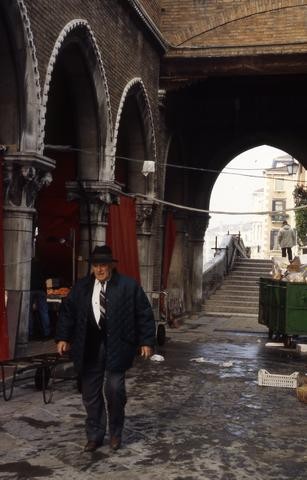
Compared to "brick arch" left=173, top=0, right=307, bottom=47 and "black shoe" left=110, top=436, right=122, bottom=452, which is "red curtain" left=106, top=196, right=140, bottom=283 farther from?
"black shoe" left=110, top=436, right=122, bottom=452

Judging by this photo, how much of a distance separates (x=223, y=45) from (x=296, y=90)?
5.03 metres

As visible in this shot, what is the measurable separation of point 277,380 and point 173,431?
9.90ft

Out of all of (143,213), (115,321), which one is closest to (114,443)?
(115,321)

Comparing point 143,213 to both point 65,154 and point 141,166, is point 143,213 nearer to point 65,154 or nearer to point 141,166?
point 141,166

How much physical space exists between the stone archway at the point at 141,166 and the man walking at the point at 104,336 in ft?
28.4

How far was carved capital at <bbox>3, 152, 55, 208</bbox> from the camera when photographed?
814cm

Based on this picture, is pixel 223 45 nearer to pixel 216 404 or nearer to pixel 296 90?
pixel 296 90

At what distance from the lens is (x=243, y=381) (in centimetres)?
905

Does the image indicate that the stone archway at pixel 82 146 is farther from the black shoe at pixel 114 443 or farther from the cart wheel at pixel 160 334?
the black shoe at pixel 114 443

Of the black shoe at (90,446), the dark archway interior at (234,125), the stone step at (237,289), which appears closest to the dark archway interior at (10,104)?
the black shoe at (90,446)

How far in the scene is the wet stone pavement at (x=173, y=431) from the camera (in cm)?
490

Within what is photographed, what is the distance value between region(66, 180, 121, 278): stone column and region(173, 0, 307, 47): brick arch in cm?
526

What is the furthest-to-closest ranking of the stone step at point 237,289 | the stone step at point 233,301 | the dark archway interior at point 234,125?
1. the stone step at point 237,289
2. the stone step at point 233,301
3. the dark archway interior at point 234,125

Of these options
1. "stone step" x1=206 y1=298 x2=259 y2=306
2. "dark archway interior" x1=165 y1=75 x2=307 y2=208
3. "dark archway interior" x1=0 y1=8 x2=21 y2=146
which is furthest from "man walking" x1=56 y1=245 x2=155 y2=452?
"stone step" x1=206 y1=298 x2=259 y2=306
